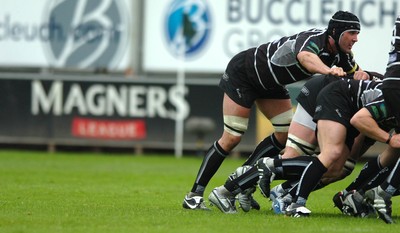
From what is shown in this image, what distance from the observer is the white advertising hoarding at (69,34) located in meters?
26.2

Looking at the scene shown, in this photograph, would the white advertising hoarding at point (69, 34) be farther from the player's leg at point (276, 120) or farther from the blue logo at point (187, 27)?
the player's leg at point (276, 120)

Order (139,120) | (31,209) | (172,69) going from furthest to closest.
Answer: (172,69)
(139,120)
(31,209)

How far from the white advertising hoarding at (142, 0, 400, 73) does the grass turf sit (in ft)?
17.4

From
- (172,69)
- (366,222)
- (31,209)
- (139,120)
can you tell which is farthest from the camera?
(172,69)

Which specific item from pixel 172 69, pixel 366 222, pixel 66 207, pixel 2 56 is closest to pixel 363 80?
pixel 366 222

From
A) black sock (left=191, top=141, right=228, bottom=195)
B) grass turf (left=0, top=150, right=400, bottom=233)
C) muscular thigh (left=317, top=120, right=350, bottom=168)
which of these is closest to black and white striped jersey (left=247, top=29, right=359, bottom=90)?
muscular thigh (left=317, top=120, right=350, bottom=168)

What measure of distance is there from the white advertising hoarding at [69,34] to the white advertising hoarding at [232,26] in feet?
2.08

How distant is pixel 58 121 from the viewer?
24375 millimetres

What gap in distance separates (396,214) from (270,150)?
1.53 meters

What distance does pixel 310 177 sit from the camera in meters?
10.8

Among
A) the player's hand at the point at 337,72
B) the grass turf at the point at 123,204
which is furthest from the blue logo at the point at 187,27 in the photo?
the player's hand at the point at 337,72

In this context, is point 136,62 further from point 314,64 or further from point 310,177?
point 310,177

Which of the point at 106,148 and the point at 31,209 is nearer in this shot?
the point at 31,209

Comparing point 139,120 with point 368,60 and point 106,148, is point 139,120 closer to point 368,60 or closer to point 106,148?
point 106,148
